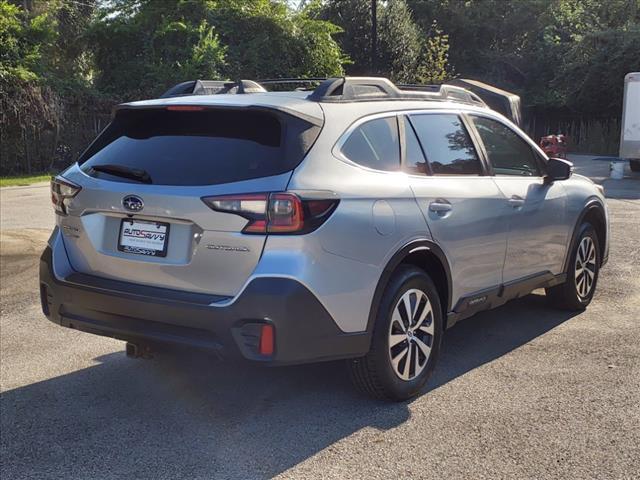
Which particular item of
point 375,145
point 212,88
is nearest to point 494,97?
point 212,88

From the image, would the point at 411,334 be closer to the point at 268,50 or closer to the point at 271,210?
the point at 271,210

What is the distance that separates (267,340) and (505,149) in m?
2.75

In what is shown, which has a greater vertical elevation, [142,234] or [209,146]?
[209,146]

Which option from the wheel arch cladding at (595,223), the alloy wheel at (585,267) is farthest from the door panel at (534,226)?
the alloy wheel at (585,267)

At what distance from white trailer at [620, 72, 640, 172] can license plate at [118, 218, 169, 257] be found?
62.8 ft

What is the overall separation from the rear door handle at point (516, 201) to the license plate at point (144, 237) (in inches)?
99.8

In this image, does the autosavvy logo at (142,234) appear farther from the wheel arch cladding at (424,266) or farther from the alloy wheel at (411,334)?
the alloy wheel at (411,334)

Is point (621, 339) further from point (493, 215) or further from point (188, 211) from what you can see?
point (188, 211)

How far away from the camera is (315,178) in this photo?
147 inches

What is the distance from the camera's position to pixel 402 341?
4254 millimetres

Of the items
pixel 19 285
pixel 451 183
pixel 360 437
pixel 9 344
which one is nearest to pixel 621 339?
pixel 451 183

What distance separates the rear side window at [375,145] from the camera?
4.10 m

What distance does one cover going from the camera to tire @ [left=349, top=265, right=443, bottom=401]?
13.4 feet

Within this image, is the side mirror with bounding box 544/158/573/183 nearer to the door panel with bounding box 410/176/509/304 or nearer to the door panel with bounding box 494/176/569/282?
the door panel with bounding box 494/176/569/282
